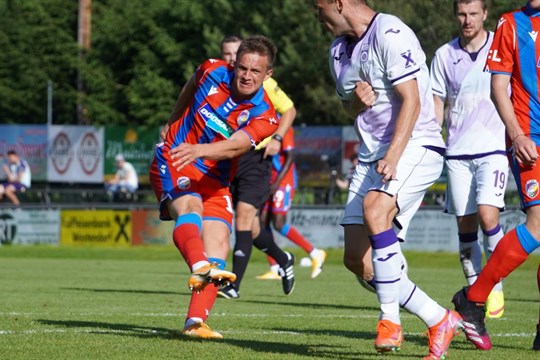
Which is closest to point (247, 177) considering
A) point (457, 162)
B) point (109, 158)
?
point (457, 162)

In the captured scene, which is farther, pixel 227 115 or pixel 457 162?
pixel 457 162

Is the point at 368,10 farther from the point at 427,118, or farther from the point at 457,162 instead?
the point at 457,162

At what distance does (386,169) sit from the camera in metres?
6.51

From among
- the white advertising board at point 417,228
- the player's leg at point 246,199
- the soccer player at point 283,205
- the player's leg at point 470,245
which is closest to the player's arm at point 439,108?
the player's leg at point 470,245

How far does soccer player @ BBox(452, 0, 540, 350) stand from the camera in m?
7.06

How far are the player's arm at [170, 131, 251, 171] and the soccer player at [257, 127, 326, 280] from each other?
731 cm

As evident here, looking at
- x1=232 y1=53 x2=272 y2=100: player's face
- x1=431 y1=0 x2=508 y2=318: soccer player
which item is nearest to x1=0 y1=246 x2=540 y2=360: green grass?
x1=431 y1=0 x2=508 y2=318: soccer player

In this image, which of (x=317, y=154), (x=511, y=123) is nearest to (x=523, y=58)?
(x=511, y=123)

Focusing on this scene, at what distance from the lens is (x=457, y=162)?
9.29m

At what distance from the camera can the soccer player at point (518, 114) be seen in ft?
23.2

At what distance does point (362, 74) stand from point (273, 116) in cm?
146

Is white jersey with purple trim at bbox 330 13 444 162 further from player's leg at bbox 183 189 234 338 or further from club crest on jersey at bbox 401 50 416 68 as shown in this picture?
player's leg at bbox 183 189 234 338

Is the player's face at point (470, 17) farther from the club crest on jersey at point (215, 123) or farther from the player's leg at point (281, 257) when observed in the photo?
the player's leg at point (281, 257)

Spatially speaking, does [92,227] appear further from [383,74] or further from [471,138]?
[383,74]
